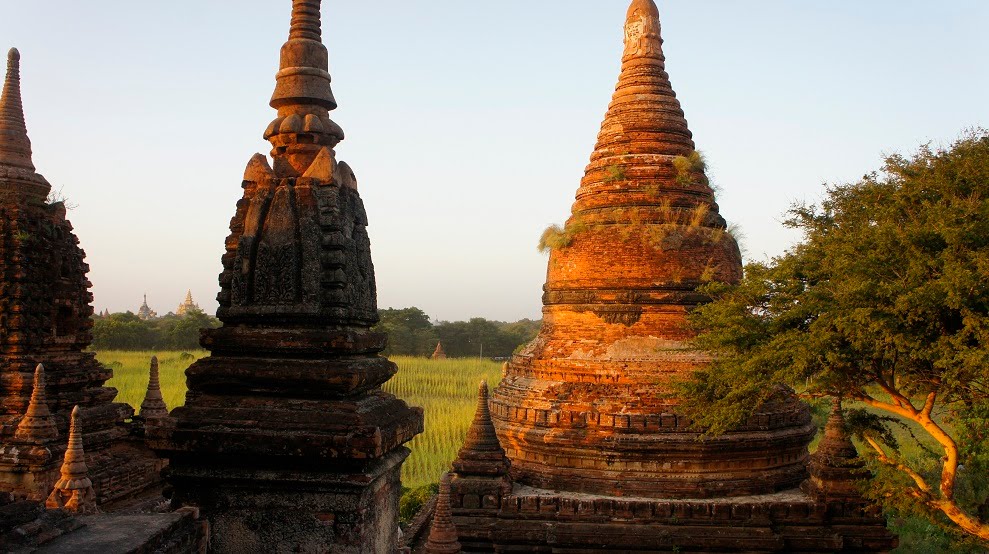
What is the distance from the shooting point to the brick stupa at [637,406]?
41.9 feet

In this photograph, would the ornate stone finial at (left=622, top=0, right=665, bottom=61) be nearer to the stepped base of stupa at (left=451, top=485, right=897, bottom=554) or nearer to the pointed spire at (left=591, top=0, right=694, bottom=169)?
the pointed spire at (left=591, top=0, right=694, bottom=169)

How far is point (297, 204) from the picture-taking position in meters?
4.54

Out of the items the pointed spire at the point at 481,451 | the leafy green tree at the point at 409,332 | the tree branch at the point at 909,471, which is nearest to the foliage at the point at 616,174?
the pointed spire at the point at 481,451

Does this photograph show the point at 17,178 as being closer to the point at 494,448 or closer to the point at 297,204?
the point at 494,448

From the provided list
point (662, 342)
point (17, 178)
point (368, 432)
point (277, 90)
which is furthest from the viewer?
point (662, 342)

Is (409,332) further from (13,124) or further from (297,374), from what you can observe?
(297,374)

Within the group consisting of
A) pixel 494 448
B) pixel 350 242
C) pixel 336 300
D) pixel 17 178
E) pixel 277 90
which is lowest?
pixel 494 448

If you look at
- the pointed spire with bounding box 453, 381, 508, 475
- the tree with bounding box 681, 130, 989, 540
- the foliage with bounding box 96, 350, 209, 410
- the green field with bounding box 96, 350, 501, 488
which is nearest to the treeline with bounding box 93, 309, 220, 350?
the green field with bounding box 96, 350, 501, 488

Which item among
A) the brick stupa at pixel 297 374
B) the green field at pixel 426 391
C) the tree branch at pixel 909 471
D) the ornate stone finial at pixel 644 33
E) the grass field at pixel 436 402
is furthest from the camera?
the green field at pixel 426 391

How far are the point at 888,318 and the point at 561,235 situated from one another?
6.05 metres

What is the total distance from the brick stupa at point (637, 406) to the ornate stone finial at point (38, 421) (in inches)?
220

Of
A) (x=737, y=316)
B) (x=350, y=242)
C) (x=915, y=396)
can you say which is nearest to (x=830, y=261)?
(x=737, y=316)

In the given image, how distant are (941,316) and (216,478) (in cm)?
1043

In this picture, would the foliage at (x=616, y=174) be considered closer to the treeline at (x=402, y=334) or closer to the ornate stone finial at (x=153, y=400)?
the ornate stone finial at (x=153, y=400)
